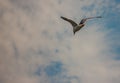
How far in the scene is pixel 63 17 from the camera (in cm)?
3350

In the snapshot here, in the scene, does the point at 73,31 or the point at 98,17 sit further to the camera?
the point at 73,31

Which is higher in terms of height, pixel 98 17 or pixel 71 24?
pixel 71 24

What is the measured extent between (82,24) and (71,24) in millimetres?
2012

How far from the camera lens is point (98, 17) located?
3247 centimetres

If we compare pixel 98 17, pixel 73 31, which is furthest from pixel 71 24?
pixel 98 17

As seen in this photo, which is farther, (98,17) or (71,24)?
(71,24)

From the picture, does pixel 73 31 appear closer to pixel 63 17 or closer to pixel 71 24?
pixel 71 24

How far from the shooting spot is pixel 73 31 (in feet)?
122

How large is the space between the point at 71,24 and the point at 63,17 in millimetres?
3116

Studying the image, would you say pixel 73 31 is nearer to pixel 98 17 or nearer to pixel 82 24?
pixel 82 24

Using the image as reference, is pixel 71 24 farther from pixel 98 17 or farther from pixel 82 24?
pixel 98 17

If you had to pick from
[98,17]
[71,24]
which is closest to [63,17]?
[71,24]

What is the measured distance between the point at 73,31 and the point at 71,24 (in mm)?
1573

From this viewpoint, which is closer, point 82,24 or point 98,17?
point 98,17
